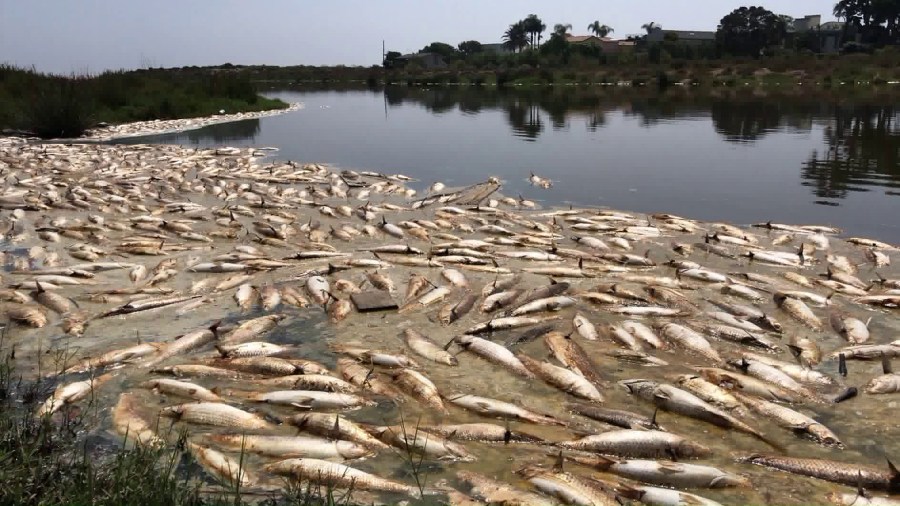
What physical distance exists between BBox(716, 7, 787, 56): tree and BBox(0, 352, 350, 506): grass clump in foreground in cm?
10103

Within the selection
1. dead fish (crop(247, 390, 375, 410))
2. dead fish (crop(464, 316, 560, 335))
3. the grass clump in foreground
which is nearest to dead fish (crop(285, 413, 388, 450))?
dead fish (crop(247, 390, 375, 410))

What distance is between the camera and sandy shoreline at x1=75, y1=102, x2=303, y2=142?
29.7m

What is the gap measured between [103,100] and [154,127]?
4.98 m

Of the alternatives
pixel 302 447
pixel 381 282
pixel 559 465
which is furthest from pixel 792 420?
pixel 381 282

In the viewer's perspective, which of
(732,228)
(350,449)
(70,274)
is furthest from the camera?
(732,228)

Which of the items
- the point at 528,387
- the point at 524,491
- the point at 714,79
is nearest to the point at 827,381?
the point at 528,387

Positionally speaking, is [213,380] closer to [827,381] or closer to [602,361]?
[602,361]

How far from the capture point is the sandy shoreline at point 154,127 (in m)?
29.7

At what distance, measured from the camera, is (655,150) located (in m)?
25.2

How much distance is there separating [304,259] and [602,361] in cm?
534

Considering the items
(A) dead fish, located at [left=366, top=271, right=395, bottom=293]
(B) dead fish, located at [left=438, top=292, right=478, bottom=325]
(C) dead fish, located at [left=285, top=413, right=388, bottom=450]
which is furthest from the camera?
(A) dead fish, located at [left=366, top=271, right=395, bottom=293]

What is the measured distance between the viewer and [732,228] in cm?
1223

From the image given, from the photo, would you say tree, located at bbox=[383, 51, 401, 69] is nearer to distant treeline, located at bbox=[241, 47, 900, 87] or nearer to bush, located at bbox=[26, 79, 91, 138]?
distant treeline, located at bbox=[241, 47, 900, 87]

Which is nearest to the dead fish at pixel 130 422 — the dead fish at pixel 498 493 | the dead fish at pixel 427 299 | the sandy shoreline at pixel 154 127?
the dead fish at pixel 498 493
